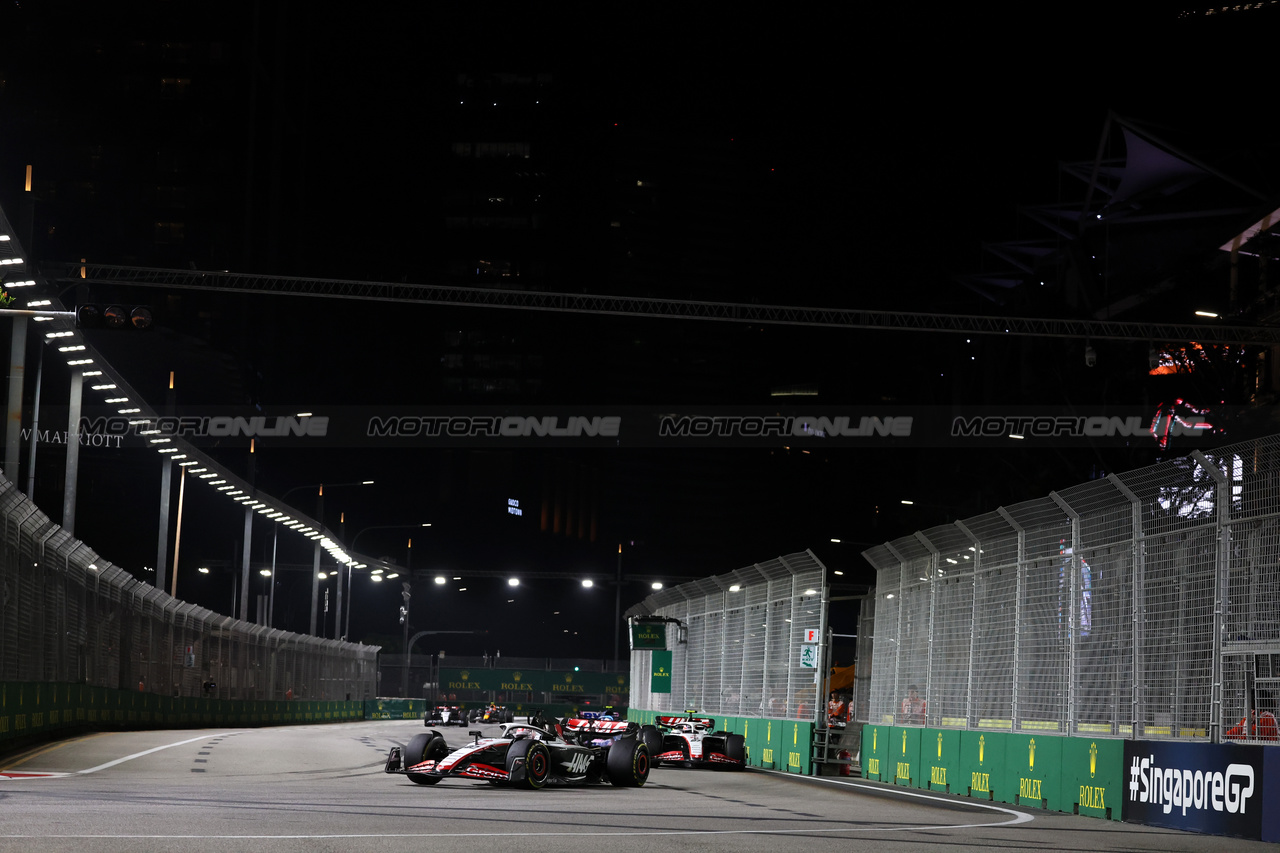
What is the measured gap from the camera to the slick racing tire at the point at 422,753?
627 inches

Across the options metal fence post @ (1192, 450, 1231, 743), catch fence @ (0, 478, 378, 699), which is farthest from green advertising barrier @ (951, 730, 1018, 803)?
catch fence @ (0, 478, 378, 699)

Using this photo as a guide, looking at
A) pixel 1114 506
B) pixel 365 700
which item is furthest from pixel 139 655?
pixel 365 700

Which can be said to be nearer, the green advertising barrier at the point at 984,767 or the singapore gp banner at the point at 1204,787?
the singapore gp banner at the point at 1204,787

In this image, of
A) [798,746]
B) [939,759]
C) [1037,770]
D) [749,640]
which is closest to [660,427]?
[749,640]

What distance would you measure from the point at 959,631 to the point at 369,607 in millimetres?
88853

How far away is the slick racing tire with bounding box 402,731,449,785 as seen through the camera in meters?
15.9

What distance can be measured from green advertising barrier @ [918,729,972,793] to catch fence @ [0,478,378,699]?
12.2m

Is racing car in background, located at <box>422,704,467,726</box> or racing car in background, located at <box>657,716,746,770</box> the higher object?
racing car in background, located at <box>657,716,746,770</box>

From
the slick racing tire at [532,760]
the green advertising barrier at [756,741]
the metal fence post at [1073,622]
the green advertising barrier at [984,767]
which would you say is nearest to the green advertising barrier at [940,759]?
the green advertising barrier at [984,767]

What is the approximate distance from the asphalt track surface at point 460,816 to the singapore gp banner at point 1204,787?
0.23 meters

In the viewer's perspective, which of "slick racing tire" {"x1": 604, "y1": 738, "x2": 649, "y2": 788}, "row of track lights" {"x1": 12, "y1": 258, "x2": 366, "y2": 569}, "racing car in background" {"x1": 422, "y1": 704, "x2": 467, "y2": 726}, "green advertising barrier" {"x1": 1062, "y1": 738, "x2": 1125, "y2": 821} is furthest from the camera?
"racing car in background" {"x1": 422, "y1": 704, "x2": 467, "y2": 726}

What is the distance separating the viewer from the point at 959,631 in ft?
59.6
